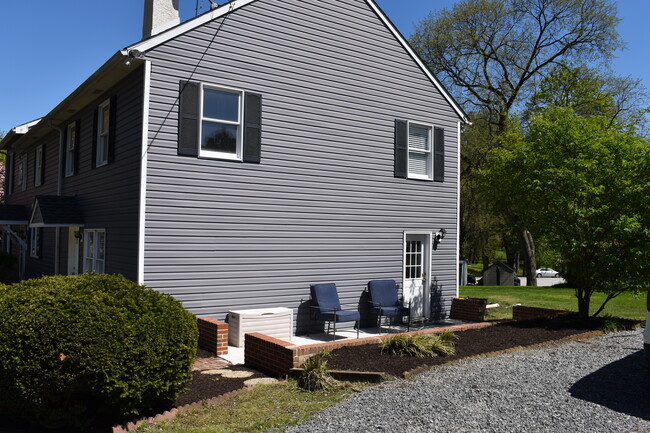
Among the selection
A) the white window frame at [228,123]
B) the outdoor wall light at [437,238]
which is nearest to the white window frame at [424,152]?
the outdoor wall light at [437,238]

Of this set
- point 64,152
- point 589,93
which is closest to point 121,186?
point 64,152

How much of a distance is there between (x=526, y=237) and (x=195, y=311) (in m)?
22.5

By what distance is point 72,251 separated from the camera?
45.0ft

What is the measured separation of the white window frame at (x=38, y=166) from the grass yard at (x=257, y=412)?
524 inches

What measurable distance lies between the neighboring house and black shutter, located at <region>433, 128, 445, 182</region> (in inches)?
1.6

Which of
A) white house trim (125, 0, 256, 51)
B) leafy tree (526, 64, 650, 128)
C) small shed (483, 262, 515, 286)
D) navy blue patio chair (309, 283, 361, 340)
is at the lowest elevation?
small shed (483, 262, 515, 286)

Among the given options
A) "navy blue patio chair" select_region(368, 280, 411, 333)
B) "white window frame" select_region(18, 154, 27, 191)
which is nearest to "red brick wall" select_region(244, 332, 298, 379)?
"navy blue patio chair" select_region(368, 280, 411, 333)

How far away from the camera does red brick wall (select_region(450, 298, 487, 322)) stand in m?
13.0

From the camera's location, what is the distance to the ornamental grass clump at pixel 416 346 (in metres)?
7.93

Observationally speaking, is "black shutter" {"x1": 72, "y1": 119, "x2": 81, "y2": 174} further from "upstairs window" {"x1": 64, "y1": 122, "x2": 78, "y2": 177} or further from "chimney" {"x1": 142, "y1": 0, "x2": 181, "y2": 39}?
"chimney" {"x1": 142, "y1": 0, "x2": 181, "y2": 39}

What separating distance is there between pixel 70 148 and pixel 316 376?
34.0 feet

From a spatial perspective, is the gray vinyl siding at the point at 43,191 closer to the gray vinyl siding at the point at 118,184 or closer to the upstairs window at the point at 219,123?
the gray vinyl siding at the point at 118,184

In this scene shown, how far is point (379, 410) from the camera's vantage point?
5.76 metres

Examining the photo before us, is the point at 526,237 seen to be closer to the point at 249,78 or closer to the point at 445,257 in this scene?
the point at 445,257
